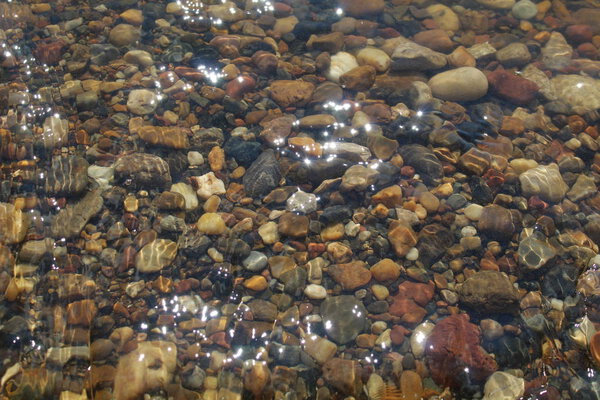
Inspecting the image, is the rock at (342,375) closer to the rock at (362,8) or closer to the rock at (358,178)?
the rock at (358,178)

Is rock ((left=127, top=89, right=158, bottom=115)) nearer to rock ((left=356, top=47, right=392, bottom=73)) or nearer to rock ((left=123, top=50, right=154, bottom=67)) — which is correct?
rock ((left=123, top=50, right=154, bottom=67))

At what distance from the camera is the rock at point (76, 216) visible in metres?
3.26

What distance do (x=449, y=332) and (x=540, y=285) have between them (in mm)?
897

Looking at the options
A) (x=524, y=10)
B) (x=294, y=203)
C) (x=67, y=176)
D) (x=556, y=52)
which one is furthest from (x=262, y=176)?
(x=524, y=10)

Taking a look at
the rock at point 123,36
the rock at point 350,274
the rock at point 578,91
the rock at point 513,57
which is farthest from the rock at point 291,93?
the rock at point 578,91

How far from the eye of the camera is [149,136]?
3.92m

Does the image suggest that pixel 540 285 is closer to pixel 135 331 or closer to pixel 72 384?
pixel 135 331

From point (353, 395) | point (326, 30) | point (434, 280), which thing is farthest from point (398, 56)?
point (353, 395)

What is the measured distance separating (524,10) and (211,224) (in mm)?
4866

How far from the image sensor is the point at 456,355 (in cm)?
285

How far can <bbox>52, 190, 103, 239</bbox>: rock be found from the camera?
326cm

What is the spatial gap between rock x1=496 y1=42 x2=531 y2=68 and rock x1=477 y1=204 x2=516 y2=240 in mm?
2226

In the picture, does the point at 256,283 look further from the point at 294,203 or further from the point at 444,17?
the point at 444,17

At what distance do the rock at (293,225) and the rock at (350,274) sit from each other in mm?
362
